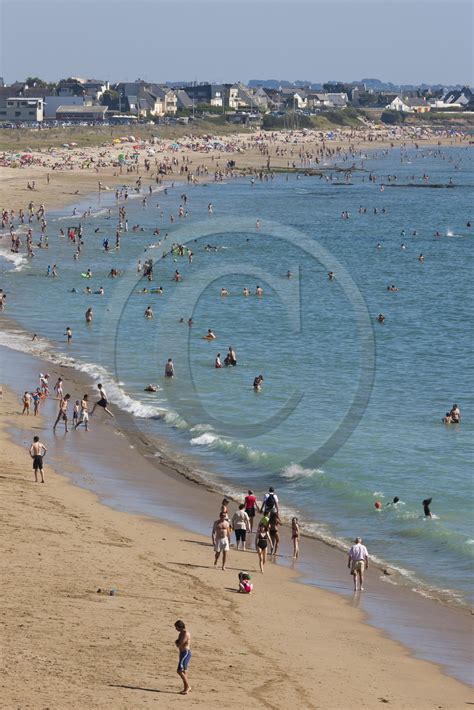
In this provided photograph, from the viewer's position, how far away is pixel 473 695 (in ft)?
53.6

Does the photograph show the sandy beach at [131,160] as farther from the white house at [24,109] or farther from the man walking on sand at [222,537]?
the man walking on sand at [222,537]

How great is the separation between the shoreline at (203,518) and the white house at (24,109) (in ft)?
542

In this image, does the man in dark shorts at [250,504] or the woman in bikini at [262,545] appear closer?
the woman in bikini at [262,545]

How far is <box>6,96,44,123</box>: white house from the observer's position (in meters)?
194

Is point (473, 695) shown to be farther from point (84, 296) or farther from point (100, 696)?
point (84, 296)

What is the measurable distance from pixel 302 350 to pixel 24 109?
15952 centimetres

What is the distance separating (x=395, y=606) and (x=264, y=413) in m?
15.3

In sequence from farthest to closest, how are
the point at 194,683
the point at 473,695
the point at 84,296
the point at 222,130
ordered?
the point at 222,130
the point at 84,296
the point at 473,695
the point at 194,683

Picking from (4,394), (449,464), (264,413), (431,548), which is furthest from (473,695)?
(4,394)

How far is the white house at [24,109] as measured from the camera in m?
194

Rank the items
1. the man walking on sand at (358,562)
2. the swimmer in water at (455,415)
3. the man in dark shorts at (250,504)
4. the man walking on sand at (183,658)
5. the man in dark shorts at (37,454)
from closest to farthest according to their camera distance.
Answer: the man walking on sand at (183,658) → the man walking on sand at (358,562) → the man in dark shorts at (250,504) → the man in dark shorts at (37,454) → the swimmer in water at (455,415)

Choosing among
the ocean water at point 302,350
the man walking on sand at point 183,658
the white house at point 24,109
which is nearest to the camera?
the man walking on sand at point 183,658

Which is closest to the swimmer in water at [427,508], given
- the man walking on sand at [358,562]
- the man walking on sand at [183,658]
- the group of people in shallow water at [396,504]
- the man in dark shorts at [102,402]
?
the group of people in shallow water at [396,504]

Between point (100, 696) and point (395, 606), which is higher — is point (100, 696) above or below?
above
